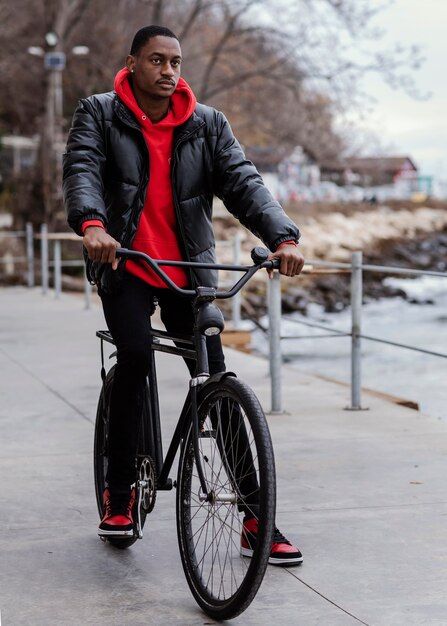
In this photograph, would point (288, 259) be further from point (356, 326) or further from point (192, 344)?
point (356, 326)

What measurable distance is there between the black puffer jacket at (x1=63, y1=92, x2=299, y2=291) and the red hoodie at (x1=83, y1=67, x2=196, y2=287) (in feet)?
0.10

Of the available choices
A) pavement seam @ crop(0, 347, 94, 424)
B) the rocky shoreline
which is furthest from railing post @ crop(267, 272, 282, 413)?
the rocky shoreline

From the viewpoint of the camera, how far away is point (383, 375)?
51.4 feet

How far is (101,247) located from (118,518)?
44.2 inches

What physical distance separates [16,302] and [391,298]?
24629 mm

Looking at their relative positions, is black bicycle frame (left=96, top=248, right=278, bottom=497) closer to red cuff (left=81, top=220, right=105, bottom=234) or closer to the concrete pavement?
red cuff (left=81, top=220, right=105, bottom=234)

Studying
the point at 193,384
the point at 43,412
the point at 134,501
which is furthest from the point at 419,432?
the point at 193,384

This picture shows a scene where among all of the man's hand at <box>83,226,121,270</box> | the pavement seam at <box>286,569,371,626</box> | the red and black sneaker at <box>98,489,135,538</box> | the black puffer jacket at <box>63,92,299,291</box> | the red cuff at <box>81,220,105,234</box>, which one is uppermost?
the black puffer jacket at <box>63,92,299,291</box>

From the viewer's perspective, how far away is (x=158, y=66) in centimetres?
412

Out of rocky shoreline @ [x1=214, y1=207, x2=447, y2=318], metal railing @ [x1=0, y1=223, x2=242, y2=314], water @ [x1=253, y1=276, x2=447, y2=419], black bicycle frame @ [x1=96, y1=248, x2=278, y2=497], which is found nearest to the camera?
black bicycle frame @ [x1=96, y1=248, x2=278, y2=497]

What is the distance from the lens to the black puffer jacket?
13.3 feet

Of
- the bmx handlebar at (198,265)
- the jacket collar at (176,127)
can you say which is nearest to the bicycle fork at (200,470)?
the bmx handlebar at (198,265)

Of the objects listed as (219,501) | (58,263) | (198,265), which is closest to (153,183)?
(198,265)

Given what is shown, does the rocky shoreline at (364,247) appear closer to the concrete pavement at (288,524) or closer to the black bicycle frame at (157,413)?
the concrete pavement at (288,524)
